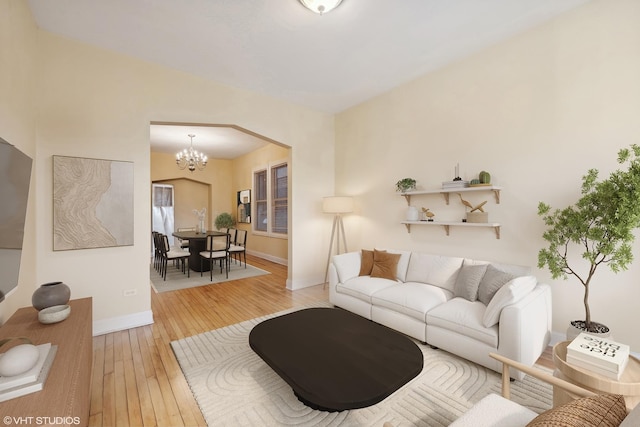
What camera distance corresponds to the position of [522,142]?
118 inches

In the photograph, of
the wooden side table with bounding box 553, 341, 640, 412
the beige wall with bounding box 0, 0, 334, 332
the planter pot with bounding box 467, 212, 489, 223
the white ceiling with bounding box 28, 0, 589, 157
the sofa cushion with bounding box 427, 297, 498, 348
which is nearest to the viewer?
the wooden side table with bounding box 553, 341, 640, 412

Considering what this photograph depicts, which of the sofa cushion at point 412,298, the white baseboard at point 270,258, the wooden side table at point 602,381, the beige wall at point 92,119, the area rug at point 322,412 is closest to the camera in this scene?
the wooden side table at point 602,381

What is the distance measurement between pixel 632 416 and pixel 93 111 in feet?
14.7

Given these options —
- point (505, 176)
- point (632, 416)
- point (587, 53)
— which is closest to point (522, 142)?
point (505, 176)

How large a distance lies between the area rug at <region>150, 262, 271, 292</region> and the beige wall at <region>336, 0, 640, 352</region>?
3342mm

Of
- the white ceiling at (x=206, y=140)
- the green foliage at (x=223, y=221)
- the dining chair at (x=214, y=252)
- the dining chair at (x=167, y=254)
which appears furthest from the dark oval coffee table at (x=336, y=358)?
the green foliage at (x=223, y=221)

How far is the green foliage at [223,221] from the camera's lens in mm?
8766

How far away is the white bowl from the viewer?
1.88m

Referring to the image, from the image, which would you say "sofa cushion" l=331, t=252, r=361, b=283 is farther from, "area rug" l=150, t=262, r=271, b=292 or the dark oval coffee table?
"area rug" l=150, t=262, r=271, b=292

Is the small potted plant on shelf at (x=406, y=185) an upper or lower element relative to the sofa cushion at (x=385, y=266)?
upper

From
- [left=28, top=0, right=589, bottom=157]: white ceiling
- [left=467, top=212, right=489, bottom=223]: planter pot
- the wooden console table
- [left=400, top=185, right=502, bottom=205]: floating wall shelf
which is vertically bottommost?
the wooden console table

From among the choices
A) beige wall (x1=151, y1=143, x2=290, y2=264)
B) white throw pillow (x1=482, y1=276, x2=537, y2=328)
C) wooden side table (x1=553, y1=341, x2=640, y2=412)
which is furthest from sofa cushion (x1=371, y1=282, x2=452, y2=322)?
beige wall (x1=151, y1=143, x2=290, y2=264)

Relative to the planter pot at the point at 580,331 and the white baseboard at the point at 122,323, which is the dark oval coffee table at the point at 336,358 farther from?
the white baseboard at the point at 122,323

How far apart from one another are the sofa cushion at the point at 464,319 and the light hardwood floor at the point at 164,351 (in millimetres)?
721
